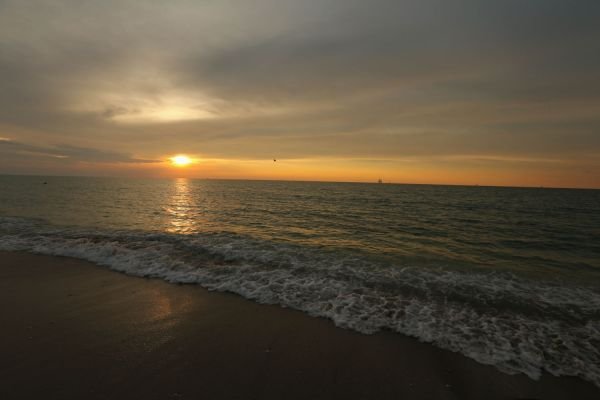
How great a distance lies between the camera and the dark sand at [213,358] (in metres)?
4.60

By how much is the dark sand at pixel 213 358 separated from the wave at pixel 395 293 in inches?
25.1

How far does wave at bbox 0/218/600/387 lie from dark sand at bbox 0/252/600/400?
25.1 inches

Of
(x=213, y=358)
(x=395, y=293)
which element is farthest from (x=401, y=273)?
(x=213, y=358)

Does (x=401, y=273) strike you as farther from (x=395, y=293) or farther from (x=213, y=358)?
(x=213, y=358)

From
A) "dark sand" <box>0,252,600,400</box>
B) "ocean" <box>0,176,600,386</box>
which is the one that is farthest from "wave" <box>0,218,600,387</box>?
"dark sand" <box>0,252,600,400</box>

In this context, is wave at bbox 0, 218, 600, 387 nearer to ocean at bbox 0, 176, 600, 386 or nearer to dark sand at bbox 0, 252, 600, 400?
ocean at bbox 0, 176, 600, 386

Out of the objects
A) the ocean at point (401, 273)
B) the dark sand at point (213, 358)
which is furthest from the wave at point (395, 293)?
the dark sand at point (213, 358)

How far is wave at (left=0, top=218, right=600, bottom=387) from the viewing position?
6.26 m

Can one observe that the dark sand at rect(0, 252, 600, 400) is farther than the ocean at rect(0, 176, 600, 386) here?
No

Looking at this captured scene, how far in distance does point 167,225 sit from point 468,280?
20561 mm

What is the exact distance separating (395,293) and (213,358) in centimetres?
628

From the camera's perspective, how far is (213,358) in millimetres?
5410

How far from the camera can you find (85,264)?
11469 millimetres

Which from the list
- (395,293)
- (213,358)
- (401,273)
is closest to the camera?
(213,358)
